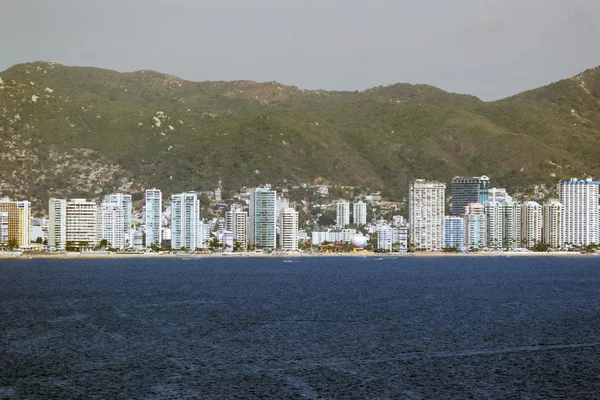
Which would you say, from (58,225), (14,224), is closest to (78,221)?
(58,225)

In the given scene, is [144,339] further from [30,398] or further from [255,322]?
[30,398]

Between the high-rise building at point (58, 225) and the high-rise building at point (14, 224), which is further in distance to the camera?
the high-rise building at point (14, 224)

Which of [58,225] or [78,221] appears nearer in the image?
[58,225]

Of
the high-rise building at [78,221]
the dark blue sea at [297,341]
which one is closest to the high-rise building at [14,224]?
the high-rise building at [78,221]

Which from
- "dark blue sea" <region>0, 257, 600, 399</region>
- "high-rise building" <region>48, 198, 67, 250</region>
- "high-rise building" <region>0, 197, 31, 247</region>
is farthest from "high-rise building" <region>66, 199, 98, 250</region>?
"dark blue sea" <region>0, 257, 600, 399</region>

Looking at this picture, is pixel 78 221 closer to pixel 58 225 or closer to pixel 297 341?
pixel 58 225

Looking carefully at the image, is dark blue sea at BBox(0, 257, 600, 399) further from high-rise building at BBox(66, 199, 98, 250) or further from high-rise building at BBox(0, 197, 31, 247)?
high-rise building at BBox(0, 197, 31, 247)

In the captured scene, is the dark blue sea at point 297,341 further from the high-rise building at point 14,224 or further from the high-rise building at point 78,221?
the high-rise building at point 14,224
